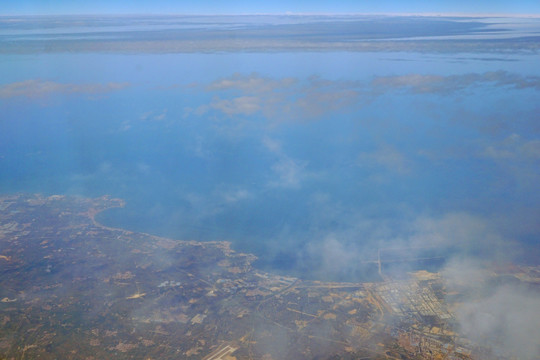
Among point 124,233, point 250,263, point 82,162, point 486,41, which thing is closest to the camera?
point 250,263

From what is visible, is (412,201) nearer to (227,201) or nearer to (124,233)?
(227,201)

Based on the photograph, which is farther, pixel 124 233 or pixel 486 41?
pixel 486 41

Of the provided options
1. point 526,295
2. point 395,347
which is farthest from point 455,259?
point 395,347

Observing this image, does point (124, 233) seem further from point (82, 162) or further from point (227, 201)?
point (82, 162)

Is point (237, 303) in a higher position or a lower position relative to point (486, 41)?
lower

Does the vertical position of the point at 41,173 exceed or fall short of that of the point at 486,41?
it falls short

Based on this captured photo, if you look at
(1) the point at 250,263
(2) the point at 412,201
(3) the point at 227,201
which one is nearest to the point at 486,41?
(2) the point at 412,201

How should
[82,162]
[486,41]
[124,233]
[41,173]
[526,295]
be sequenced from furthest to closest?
[486,41]
[82,162]
[41,173]
[124,233]
[526,295]

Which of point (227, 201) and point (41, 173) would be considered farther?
point (41, 173)

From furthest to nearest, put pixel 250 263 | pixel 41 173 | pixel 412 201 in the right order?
pixel 41 173, pixel 412 201, pixel 250 263

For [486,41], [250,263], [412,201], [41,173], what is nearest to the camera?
[250,263]
